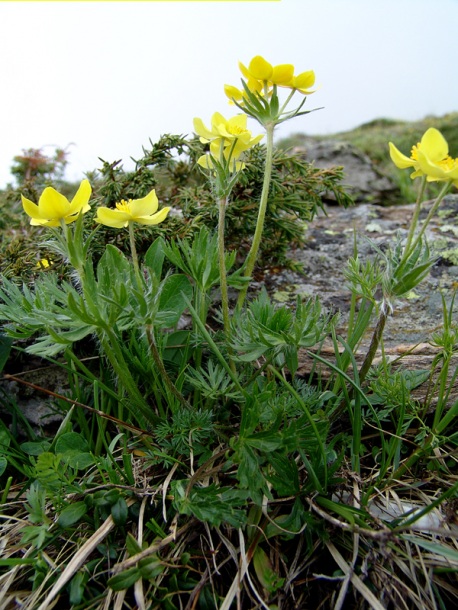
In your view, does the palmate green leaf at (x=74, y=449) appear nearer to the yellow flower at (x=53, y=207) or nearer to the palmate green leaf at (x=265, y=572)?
the palmate green leaf at (x=265, y=572)

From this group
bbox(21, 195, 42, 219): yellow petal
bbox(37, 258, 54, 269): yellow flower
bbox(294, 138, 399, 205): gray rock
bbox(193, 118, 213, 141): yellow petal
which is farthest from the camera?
bbox(294, 138, 399, 205): gray rock

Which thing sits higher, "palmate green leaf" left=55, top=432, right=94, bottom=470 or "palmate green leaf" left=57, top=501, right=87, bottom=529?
"palmate green leaf" left=55, top=432, right=94, bottom=470

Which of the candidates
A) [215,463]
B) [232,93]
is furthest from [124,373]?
[232,93]

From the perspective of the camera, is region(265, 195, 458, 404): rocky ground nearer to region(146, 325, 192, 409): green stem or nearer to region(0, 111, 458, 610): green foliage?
region(0, 111, 458, 610): green foliage

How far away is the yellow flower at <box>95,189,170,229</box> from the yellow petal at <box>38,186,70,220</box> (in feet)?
0.33

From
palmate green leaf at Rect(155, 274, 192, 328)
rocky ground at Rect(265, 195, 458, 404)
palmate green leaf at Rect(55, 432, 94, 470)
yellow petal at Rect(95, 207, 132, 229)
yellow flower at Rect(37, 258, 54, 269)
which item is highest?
yellow petal at Rect(95, 207, 132, 229)

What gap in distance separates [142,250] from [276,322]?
Answer: 1003 mm

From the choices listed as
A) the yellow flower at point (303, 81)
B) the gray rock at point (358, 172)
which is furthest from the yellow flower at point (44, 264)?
the gray rock at point (358, 172)

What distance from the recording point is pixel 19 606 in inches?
48.1

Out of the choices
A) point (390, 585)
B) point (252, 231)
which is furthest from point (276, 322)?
point (252, 231)

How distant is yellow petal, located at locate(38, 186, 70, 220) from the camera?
1.21 m

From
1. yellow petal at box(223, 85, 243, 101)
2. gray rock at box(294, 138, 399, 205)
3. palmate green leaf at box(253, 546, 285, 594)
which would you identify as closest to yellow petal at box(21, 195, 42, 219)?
yellow petal at box(223, 85, 243, 101)

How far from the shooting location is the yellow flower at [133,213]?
131cm

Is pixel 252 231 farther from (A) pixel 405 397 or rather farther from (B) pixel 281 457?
(B) pixel 281 457
